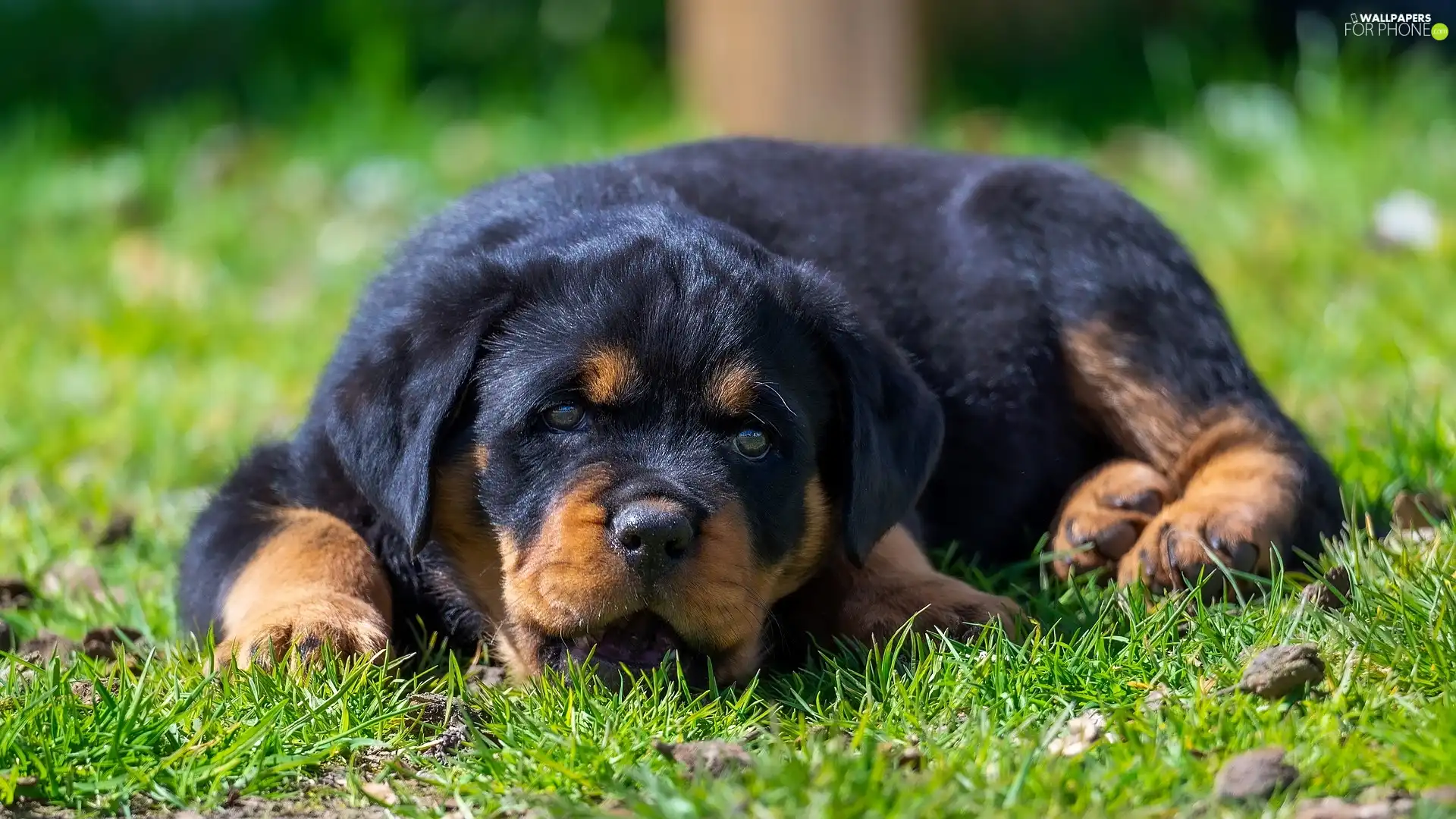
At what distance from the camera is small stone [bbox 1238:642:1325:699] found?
3.04 meters

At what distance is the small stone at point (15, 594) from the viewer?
426cm

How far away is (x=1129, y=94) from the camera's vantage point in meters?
9.82

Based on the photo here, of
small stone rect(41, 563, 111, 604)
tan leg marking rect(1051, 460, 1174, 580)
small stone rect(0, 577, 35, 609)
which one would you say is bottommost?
small stone rect(41, 563, 111, 604)

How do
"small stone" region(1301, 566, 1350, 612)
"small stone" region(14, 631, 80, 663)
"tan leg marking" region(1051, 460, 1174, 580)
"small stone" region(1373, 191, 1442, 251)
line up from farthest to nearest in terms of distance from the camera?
"small stone" region(1373, 191, 1442, 251)
"tan leg marking" region(1051, 460, 1174, 580)
"small stone" region(14, 631, 80, 663)
"small stone" region(1301, 566, 1350, 612)

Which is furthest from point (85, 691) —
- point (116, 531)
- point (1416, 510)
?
point (1416, 510)

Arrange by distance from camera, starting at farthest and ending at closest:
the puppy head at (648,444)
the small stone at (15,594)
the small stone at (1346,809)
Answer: the small stone at (15,594), the puppy head at (648,444), the small stone at (1346,809)

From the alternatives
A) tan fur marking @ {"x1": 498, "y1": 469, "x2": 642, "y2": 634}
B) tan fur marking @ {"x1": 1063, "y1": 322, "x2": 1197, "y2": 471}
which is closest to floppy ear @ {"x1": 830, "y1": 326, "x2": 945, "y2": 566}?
tan fur marking @ {"x1": 498, "y1": 469, "x2": 642, "y2": 634}

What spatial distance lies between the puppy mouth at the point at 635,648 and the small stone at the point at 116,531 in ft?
6.71

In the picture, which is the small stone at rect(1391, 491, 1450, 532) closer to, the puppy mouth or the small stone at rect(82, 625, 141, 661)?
the puppy mouth

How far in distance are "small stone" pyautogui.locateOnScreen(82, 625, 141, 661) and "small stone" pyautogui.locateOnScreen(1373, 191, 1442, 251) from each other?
5357 mm

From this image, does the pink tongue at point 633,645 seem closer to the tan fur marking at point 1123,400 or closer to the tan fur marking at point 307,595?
the tan fur marking at point 307,595

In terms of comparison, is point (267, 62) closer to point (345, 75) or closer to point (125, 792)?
point (345, 75)

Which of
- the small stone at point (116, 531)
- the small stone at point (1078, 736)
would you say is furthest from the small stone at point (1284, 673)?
the small stone at point (116, 531)

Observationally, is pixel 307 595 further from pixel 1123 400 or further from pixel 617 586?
pixel 1123 400
